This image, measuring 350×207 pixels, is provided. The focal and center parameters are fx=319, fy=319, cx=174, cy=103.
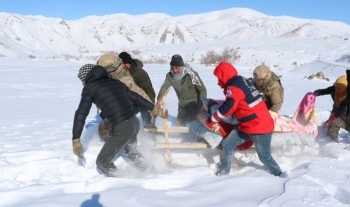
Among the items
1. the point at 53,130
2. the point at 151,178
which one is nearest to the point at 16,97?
the point at 53,130

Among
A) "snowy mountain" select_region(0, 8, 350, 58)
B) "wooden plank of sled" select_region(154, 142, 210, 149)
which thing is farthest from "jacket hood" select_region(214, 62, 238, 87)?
"snowy mountain" select_region(0, 8, 350, 58)

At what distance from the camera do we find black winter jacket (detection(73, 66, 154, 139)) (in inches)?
141

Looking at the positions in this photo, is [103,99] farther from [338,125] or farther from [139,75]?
[338,125]

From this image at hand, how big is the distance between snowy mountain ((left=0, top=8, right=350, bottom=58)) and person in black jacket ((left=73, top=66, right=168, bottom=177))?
30833mm

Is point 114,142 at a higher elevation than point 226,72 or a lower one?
lower

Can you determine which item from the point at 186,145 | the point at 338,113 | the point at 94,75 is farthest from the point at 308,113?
the point at 94,75

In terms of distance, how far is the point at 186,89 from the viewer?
5391 millimetres

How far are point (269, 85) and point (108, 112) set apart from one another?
102 inches

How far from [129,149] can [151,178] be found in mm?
614

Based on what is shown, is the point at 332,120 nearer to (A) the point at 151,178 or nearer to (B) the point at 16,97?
(A) the point at 151,178

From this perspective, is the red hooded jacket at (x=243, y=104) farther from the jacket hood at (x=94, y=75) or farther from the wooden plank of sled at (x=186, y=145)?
the jacket hood at (x=94, y=75)

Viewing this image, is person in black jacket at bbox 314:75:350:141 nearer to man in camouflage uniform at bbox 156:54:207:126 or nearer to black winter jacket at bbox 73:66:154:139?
man in camouflage uniform at bbox 156:54:207:126

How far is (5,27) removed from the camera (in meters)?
48.9

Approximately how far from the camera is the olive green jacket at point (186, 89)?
5281 millimetres
